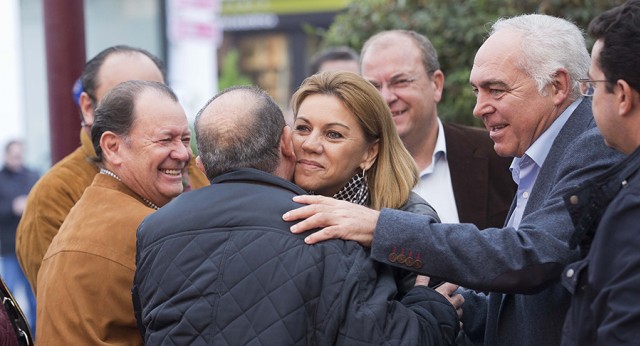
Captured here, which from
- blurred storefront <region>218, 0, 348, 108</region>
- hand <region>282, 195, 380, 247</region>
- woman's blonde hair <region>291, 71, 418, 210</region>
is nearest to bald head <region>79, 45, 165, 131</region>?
woman's blonde hair <region>291, 71, 418, 210</region>

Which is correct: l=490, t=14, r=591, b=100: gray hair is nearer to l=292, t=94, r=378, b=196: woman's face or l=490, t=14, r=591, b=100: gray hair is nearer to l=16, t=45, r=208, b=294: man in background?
l=292, t=94, r=378, b=196: woman's face

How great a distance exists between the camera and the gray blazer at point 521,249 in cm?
303

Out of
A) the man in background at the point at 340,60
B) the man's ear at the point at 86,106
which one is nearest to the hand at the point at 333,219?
the man's ear at the point at 86,106

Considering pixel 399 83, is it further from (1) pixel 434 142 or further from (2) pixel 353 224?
(2) pixel 353 224

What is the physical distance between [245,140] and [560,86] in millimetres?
1200

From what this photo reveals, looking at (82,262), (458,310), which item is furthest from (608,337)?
(82,262)

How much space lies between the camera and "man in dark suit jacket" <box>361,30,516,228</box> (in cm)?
487

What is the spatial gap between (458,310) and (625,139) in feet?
3.33

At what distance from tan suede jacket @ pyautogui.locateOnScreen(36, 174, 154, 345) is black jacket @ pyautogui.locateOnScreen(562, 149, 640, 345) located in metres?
1.60

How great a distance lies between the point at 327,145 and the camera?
3541 millimetres

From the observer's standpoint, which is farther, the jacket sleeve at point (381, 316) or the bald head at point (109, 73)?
the bald head at point (109, 73)

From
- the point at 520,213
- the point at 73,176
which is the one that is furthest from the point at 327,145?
the point at 73,176

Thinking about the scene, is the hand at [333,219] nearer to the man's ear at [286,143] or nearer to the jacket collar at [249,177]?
the jacket collar at [249,177]

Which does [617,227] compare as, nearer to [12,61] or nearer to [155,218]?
[155,218]
